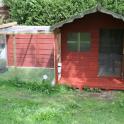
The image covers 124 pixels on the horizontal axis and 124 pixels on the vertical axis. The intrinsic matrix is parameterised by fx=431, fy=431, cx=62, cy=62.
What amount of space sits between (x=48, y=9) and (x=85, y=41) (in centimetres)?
600

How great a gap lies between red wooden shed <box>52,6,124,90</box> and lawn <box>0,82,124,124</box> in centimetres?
91

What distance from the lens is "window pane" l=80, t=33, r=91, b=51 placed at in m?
14.0

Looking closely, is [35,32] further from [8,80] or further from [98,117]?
[98,117]

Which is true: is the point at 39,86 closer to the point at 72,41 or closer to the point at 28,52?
the point at 72,41

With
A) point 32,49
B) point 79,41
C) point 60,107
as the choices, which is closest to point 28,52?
point 32,49

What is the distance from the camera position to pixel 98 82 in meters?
13.9

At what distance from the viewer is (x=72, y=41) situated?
14.1 m

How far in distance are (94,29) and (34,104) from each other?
12.4 feet

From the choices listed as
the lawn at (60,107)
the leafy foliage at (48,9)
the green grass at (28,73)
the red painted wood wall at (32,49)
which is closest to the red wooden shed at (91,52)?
the green grass at (28,73)

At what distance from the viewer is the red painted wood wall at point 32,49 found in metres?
15.4

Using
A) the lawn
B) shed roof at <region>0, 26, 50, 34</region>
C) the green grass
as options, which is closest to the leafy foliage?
shed roof at <region>0, 26, 50, 34</region>

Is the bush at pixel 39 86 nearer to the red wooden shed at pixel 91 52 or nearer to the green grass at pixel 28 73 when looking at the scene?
the green grass at pixel 28 73

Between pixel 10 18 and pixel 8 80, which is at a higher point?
pixel 10 18

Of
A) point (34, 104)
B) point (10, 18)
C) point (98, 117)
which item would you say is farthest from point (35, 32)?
point (10, 18)
